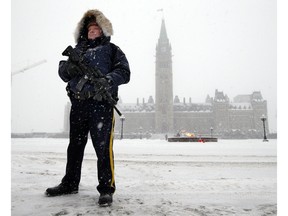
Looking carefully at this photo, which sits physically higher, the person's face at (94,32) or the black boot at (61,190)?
the person's face at (94,32)

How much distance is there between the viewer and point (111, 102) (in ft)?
8.55

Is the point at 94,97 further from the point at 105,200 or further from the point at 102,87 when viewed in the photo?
the point at 105,200

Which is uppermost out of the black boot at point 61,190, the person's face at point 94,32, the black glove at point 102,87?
the person's face at point 94,32

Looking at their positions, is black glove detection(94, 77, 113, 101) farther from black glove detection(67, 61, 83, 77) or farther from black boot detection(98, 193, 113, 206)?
black boot detection(98, 193, 113, 206)

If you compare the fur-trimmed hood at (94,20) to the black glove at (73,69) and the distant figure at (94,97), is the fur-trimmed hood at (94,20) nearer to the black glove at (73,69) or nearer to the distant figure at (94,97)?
the distant figure at (94,97)

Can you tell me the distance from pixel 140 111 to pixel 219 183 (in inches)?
3572

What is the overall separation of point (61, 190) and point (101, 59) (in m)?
1.51

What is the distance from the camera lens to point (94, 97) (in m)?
2.55

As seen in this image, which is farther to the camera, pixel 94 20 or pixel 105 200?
pixel 94 20

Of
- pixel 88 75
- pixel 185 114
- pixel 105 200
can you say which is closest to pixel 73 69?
pixel 88 75

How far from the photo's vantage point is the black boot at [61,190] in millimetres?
2395

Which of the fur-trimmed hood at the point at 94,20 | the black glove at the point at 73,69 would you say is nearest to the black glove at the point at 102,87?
the black glove at the point at 73,69
